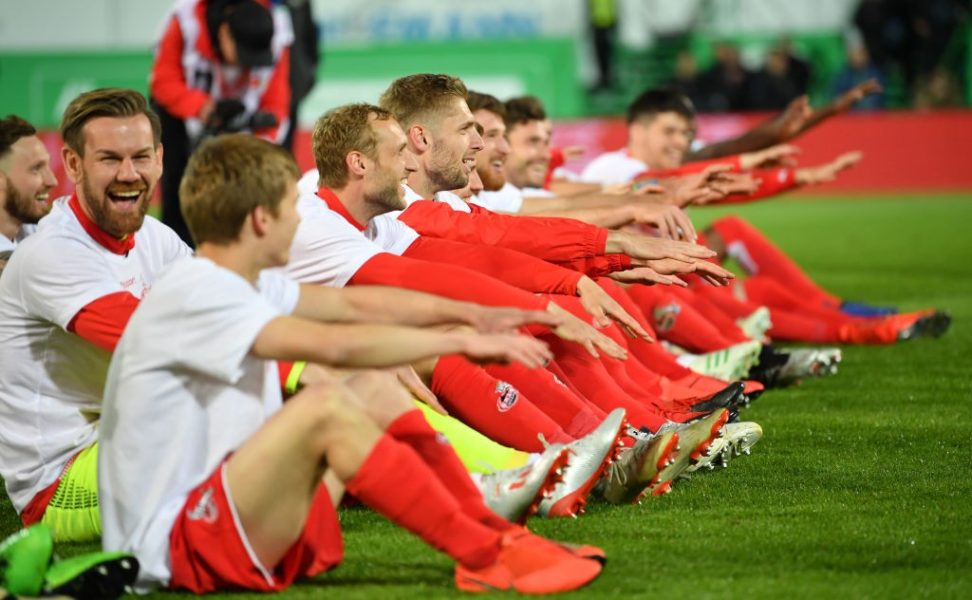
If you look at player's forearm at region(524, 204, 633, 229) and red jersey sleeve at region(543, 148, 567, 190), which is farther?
red jersey sleeve at region(543, 148, 567, 190)

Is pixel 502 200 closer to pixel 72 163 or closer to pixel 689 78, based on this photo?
pixel 72 163

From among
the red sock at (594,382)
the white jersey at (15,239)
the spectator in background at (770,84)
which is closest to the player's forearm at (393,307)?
the red sock at (594,382)

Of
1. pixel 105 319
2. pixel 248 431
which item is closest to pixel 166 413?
pixel 248 431

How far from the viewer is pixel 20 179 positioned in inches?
224

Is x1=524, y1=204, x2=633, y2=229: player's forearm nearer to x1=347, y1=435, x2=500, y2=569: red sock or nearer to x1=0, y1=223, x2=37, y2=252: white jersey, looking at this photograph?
x1=0, y1=223, x2=37, y2=252: white jersey

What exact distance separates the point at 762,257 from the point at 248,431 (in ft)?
19.5

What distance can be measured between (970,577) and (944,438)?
2.04 metres

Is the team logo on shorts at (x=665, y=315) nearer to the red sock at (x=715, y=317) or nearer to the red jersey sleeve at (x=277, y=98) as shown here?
the red sock at (x=715, y=317)

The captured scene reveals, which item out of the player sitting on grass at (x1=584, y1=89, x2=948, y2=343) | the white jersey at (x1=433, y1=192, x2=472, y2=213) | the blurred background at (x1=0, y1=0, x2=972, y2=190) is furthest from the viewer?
the blurred background at (x1=0, y1=0, x2=972, y2=190)

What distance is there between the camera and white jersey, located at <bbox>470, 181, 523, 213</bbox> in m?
7.10

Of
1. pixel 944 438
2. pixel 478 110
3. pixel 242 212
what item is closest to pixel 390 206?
pixel 242 212

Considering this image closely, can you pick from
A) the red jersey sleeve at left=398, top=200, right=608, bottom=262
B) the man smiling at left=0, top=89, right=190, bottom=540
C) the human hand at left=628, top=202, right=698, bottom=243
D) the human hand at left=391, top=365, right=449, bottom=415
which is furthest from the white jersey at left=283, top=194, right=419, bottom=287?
the human hand at left=628, top=202, right=698, bottom=243

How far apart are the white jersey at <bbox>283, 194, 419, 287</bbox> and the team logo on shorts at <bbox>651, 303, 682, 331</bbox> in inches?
107

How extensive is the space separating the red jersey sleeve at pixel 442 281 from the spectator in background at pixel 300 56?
5.17 metres
